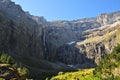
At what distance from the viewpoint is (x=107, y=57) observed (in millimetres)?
120938

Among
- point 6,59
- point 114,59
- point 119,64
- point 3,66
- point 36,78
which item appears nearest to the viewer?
point 3,66

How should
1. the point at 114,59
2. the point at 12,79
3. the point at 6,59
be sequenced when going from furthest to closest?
the point at 114,59 → the point at 6,59 → the point at 12,79

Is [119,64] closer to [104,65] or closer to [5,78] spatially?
[104,65]

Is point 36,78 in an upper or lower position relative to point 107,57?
lower

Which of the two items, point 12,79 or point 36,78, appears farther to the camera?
point 36,78

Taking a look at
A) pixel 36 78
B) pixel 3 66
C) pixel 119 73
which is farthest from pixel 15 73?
pixel 36 78

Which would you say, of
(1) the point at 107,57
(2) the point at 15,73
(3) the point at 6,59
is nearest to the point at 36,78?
(1) the point at 107,57

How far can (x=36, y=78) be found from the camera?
192 m

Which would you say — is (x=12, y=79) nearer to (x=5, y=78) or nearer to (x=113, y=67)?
(x=5, y=78)

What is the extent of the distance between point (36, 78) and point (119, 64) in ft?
307

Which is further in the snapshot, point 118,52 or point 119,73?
point 118,52

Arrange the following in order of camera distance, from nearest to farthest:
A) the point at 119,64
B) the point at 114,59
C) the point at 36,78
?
1. the point at 119,64
2. the point at 114,59
3. the point at 36,78

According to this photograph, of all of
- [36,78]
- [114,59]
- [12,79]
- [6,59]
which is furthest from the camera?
[36,78]

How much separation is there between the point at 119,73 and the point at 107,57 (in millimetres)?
18037
